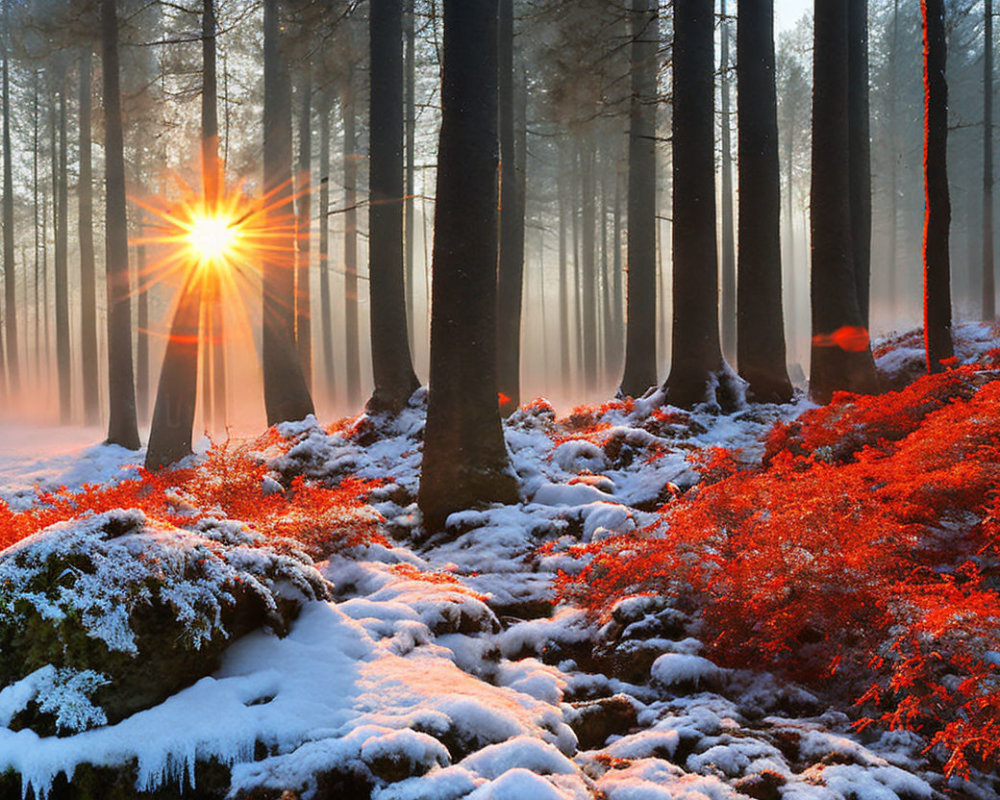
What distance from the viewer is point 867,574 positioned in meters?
3.37

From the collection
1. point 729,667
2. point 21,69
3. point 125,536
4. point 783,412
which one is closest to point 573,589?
point 729,667

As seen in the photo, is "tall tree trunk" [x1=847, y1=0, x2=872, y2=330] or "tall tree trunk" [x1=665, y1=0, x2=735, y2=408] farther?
"tall tree trunk" [x1=847, y1=0, x2=872, y2=330]

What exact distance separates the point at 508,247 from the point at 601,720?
1000 cm

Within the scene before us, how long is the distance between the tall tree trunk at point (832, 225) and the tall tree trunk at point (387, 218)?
583 centimetres

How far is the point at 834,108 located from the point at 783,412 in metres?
4.18

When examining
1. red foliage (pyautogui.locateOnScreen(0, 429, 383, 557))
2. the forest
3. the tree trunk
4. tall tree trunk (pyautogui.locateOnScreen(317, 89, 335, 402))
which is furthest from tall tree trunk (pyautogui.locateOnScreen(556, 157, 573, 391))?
red foliage (pyautogui.locateOnScreen(0, 429, 383, 557))

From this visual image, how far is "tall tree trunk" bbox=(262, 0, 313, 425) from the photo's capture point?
12141 millimetres

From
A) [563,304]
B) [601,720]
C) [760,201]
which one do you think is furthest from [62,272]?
[601,720]

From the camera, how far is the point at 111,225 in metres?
13.5

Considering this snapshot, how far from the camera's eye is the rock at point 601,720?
121 inches

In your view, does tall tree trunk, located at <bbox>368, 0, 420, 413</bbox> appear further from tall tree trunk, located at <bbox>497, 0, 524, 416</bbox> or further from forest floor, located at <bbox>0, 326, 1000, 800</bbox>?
forest floor, located at <bbox>0, 326, 1000, 800</bbox>

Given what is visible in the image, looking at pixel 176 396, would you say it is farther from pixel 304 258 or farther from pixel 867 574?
pixel 867 574

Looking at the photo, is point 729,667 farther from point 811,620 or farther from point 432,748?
point 432,748

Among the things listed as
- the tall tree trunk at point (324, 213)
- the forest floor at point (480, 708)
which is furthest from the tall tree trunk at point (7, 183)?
the forest floor at point (480, 708)
